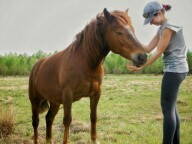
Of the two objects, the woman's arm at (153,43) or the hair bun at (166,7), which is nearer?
the hair bun at (166,7)

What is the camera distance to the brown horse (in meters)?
4.55

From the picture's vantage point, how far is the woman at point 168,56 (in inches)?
173

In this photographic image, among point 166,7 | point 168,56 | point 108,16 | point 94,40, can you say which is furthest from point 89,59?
point 166,7

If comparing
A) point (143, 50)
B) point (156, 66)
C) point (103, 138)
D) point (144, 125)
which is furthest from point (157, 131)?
point (156, 66)

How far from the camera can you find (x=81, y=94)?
16.4ft

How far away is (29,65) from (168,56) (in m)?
23.0

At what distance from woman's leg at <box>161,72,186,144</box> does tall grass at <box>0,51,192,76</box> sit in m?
21.9

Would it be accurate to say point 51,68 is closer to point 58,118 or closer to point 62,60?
point 62,60

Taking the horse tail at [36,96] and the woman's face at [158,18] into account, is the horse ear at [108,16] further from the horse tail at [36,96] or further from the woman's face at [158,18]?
the horse tail at [36,96]

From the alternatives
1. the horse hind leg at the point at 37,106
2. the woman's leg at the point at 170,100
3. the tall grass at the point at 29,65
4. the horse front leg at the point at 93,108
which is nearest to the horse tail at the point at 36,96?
the horse hind leg at the point at 37,106

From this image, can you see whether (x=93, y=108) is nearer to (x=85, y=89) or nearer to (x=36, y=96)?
(x=85, y=89)

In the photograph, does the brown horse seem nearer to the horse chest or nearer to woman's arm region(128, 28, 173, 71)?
the horse chest

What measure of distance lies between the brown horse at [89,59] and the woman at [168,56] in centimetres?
26

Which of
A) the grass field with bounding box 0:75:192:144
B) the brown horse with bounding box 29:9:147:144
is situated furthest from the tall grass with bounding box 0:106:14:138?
the brown horse with bounding box 29:9:147:144
